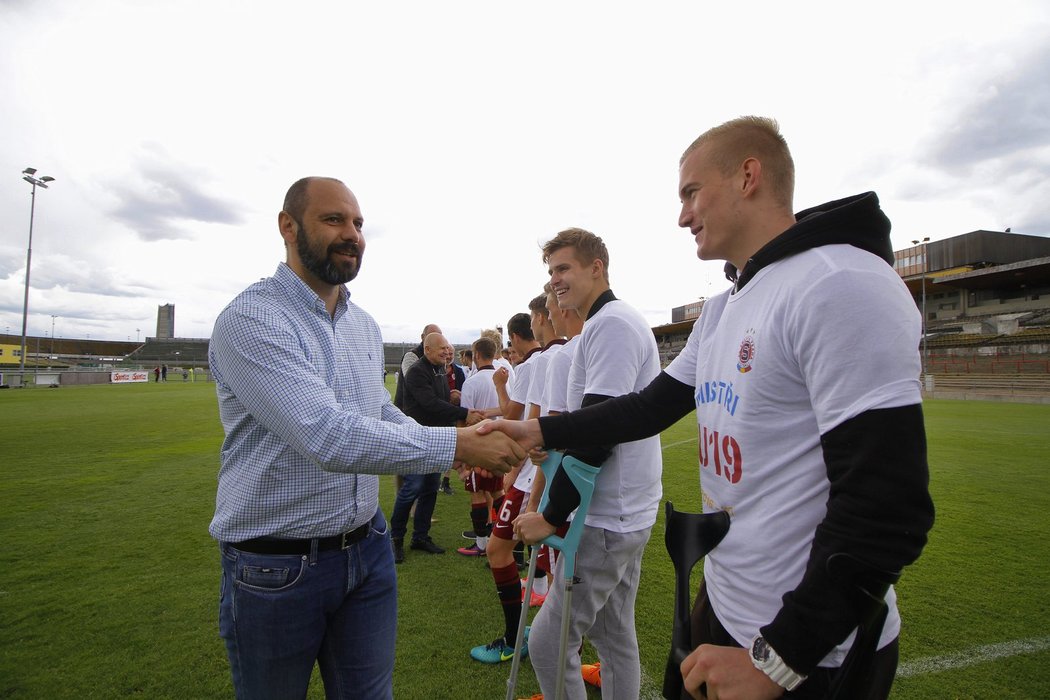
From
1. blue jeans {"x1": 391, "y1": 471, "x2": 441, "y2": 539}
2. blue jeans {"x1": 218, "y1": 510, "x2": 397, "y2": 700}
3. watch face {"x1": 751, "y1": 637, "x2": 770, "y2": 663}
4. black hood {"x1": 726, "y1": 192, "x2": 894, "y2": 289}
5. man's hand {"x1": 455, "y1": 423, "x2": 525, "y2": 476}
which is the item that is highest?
black hood {"x1": 726, "y1": 192, "x2": 894, "y2": 289}

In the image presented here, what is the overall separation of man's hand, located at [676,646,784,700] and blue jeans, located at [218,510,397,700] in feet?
4.42

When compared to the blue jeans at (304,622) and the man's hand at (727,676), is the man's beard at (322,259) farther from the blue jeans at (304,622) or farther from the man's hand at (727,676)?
the man's hand at (727,676)

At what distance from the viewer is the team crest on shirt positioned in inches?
56.3

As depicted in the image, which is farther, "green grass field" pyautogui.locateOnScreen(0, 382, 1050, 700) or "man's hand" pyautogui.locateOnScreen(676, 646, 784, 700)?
"green grass field" pyautogui.locateOnScreen(0, 382, 1050, 700)

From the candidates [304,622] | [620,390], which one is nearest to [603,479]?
[620,390]

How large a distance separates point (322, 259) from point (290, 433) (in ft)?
2.49

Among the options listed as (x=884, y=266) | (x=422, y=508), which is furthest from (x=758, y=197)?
(x=422, y=508)

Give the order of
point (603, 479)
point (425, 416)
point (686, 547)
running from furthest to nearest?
point (425, 416), point (603, 479), point (686, 547)

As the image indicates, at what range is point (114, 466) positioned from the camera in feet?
33.7

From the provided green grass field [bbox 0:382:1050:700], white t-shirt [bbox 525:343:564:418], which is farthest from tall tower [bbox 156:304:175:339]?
white t-shirt [bbox 525:343:564:418]

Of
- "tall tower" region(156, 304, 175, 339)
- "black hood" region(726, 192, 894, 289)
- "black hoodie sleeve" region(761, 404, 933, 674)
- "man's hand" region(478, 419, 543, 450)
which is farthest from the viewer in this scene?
"tall tower" region(156, 304, 175, 339)

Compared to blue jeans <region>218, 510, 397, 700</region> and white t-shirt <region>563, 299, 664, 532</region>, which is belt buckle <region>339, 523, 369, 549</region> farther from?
white t-shirt <region>563, 299, 664, 532</region>

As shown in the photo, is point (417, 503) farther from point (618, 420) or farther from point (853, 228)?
point (853, 228)

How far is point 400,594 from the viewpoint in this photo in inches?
187
